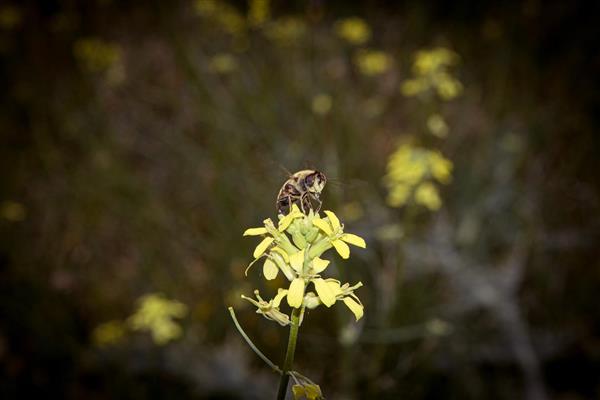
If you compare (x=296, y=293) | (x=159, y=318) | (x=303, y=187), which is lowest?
(x=296, y=293)

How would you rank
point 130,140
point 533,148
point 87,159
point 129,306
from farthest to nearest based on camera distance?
point 130,140 < point 87,159 < point 533,148 < point 129,306

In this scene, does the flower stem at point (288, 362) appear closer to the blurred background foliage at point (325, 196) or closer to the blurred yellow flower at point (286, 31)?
the blurred background foliage at point (325, 196)

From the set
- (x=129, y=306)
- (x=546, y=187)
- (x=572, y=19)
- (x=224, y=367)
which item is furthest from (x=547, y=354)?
(x=572, y=19)

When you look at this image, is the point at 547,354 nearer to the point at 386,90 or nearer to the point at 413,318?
the point at 413,318

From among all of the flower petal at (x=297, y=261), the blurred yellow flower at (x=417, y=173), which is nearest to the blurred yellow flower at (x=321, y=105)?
the blurred yellow flower at (x=417, y=173)

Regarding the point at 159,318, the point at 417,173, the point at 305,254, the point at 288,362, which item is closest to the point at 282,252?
the point at 305,254

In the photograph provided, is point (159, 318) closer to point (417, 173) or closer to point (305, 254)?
point (417, 173)
